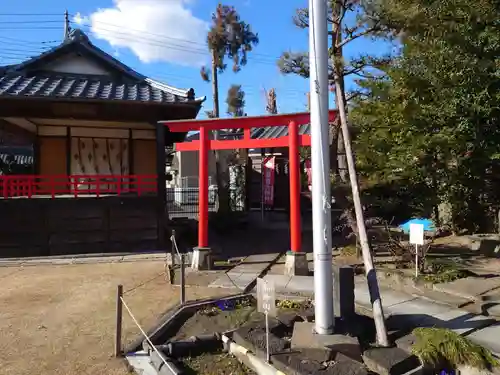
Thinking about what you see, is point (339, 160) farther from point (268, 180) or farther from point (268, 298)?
point (268, 298)

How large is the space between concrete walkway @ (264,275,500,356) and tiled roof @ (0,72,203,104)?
7.72m

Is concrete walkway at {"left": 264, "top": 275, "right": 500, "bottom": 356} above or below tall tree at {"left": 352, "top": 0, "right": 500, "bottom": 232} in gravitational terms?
below

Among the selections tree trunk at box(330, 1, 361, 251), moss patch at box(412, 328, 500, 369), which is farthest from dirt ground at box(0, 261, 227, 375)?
tree trunk at box(330, 1, 361, 251)

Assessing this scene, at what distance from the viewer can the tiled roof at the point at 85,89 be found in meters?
11.5

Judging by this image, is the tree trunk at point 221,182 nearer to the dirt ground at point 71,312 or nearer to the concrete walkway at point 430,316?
the dirt ground at point 71,312

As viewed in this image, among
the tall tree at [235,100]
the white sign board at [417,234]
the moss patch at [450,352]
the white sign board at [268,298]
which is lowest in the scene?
the moss patch at [450,352]

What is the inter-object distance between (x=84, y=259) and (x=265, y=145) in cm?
578

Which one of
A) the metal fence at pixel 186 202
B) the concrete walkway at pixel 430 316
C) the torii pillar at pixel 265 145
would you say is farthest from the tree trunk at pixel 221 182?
the concrete walkway at pixel 430 316

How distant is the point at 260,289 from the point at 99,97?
919cm

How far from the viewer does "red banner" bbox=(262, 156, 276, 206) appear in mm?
16641

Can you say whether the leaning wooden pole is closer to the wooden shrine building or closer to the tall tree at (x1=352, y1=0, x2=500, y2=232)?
the tall tree at (x1=352, y1=0, x2=500, y2=232)

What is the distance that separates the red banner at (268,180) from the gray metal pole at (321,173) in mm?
12045

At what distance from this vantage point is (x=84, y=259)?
36.6ft

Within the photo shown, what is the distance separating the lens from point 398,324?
521cm
